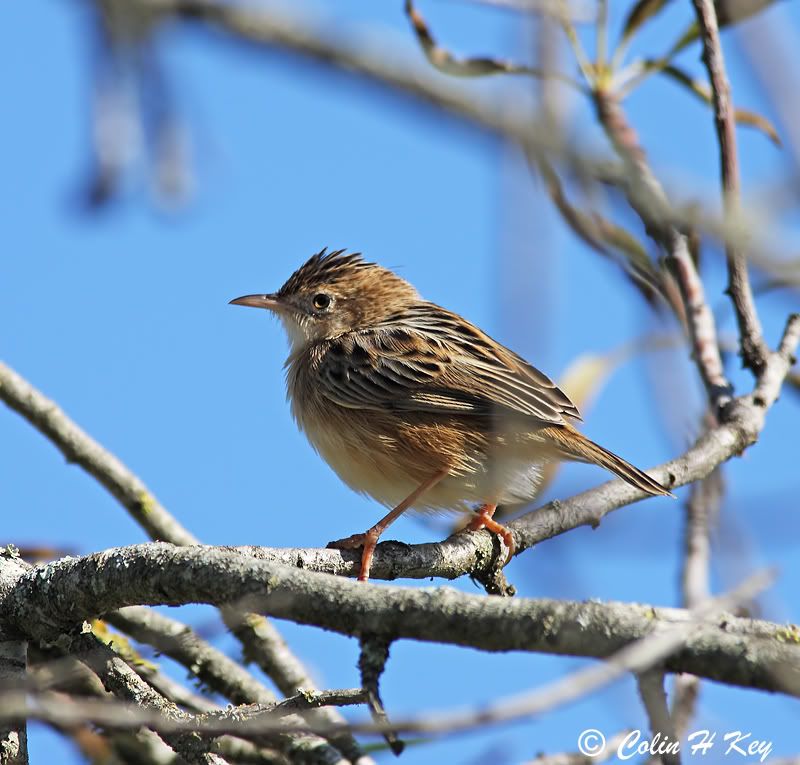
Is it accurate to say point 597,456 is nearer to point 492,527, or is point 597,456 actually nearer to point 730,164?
point 492,527

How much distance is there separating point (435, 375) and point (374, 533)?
5.29 feet

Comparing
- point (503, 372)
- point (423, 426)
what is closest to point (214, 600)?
point (423, 426)

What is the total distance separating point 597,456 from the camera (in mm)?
5914

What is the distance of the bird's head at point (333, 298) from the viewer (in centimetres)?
791

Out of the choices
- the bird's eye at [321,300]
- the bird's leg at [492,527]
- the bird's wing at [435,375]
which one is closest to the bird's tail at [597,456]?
the bird's wing at [435,375]

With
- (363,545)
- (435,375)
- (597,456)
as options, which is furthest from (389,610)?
(435,375)

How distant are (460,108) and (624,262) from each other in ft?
10.6

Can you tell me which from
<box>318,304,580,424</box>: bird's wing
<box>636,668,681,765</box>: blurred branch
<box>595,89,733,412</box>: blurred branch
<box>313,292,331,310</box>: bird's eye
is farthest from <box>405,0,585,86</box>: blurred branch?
<box>636,668,681,765</box>: blurred branch

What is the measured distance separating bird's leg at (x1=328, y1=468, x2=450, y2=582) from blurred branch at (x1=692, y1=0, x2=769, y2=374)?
1.84 m

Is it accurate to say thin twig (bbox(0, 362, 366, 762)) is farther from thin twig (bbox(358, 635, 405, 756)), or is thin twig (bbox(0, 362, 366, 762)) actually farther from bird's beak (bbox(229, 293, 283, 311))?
bird's beak (bbox(229, 293, 283, 311))

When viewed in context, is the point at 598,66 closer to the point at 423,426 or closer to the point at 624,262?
the point at 624,262

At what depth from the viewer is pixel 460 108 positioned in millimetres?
1518

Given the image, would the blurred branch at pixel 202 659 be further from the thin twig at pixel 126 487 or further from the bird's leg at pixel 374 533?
the bird's leg at pixel 374 533

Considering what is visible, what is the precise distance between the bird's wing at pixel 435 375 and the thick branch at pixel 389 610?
2638 millimetres
